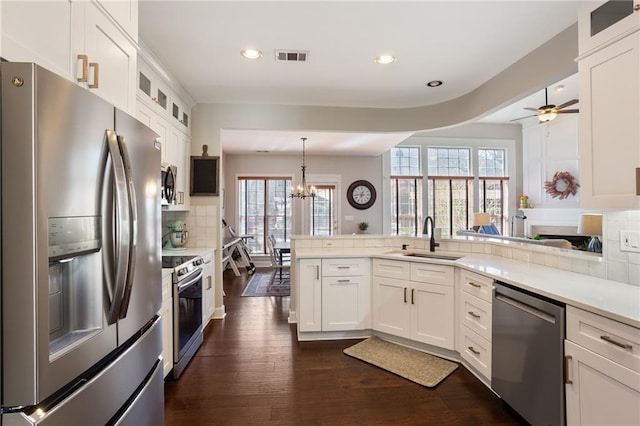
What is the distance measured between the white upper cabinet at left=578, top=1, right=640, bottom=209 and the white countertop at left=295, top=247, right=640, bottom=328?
1.52 ft

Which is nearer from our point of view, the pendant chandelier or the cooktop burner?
the cooktop burner

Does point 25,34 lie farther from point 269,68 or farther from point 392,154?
point 392,154

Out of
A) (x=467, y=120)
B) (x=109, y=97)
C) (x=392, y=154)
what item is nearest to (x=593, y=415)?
(x=109, y=97)

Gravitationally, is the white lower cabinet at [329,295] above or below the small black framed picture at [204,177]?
below

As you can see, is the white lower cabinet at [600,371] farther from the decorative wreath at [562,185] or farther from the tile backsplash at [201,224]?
the decorative wreath at [562,185]

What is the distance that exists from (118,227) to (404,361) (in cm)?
246

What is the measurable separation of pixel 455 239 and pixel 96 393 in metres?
3.13

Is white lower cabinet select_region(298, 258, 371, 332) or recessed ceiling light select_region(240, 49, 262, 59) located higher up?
recessed ceiling light select_region(240, 49, 262, 59)

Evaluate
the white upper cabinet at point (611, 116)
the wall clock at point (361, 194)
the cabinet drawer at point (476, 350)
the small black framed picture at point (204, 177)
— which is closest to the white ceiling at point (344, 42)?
the white upper cabinet at point (611, 116)

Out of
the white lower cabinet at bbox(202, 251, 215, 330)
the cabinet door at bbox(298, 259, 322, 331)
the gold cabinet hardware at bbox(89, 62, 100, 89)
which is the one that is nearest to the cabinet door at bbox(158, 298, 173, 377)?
the white lower cabinet at bbox(202, 251, 215, 330)

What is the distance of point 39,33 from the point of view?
0.98m

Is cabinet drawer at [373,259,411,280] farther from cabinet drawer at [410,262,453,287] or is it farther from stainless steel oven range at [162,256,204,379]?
→ stainless steel oven range at [162,256,204,379]

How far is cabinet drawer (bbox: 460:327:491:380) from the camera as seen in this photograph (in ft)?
7.11

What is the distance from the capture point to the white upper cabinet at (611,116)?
1552 millimetres
